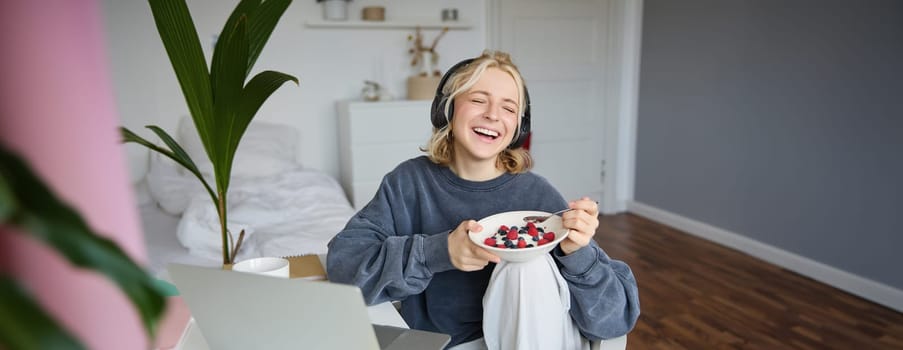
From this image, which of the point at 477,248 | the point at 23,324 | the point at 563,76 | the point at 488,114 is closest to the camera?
the point at 23,324

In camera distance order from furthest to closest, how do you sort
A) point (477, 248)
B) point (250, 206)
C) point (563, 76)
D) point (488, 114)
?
1. point (563, 76)
2. point (250, 206)
3. point (488, 114)
4. point (477, 248)

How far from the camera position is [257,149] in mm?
3275

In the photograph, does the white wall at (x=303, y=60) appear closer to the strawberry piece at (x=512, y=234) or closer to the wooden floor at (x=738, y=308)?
the wooden floor at (x=738, y=308)

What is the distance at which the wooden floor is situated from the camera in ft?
8.27

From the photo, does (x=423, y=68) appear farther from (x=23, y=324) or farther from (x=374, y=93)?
(x=23, y=324)

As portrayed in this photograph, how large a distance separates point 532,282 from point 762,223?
2.93 meters

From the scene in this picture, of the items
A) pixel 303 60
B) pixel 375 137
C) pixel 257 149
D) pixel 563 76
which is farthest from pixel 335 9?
pixel 563 76

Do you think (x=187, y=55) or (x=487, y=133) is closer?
(x=187, y=55)

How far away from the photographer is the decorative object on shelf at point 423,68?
148 inches

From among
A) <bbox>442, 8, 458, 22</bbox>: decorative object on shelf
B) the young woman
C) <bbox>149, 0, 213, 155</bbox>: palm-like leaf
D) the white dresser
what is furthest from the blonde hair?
<bbox>442, 8, 458, 22</bbox>: decorative object on shelf

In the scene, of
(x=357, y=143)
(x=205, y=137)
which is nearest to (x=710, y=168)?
(x=357, y=143)

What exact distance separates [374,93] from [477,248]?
2742 mm

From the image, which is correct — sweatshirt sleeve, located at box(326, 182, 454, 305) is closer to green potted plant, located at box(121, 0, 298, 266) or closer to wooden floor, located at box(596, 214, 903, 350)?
green potted plant, located at box(121, 0, 298, 266)

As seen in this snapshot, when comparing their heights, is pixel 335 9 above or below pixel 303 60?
above
